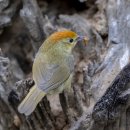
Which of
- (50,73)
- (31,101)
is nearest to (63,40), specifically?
(50,73)

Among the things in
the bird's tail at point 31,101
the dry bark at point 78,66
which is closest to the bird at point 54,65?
the bird's tail at point 31,101

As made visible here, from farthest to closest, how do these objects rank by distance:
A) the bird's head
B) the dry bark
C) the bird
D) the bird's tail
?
the bird's head → the bird → the bird's tail → the dry bark

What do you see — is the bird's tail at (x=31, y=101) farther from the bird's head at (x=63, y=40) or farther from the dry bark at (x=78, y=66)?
the bird's head at (x=63, y=40)

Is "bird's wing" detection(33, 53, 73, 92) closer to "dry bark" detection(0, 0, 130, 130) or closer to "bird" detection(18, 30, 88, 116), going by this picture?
"bird" detection(18, 30, 88, 116)

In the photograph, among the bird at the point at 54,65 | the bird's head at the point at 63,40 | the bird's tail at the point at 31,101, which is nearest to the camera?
the bird's tail at the point at 31,101

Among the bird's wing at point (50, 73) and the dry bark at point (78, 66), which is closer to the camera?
the dry bark at point (78, 66)

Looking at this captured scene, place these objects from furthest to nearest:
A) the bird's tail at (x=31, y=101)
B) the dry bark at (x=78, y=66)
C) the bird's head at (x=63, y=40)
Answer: the bird's head at (x=63, y=40) < the bird's tail at (x=31, y=101) < the dry bark at (x=78, y=66)

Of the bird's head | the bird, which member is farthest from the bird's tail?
the bird's head
